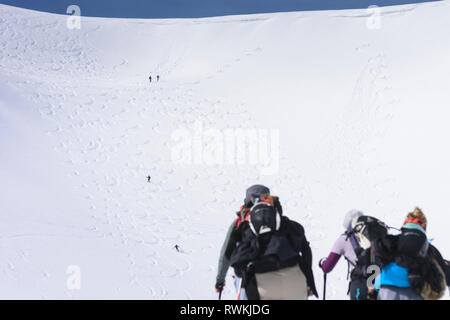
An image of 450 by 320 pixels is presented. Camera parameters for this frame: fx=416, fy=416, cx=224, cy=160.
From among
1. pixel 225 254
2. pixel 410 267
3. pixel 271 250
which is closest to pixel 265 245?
pixel 271 250

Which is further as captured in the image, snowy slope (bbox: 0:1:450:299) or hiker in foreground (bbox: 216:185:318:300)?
snowy slope (bbox: 0:1:450:299)

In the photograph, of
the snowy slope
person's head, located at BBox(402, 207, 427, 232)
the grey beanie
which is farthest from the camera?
the snowy slope

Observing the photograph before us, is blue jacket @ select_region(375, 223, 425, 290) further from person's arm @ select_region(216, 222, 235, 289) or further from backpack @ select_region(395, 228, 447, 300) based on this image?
person's arm @ select_region(216, 222, 235, 289)

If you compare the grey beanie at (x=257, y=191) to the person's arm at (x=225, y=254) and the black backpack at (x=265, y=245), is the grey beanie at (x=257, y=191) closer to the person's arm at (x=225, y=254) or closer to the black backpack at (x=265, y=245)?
the person's arm at (x=225, y=254)

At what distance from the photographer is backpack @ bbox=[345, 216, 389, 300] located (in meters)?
3.37

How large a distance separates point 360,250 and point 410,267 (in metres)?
0.52

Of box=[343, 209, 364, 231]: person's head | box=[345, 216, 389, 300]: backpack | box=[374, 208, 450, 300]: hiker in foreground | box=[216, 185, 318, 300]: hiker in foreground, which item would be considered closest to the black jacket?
box=[216, 185, 318, 300]: hiker in foreground

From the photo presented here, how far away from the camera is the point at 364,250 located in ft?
11.4

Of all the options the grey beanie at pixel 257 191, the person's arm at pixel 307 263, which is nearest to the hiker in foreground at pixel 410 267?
the person's arm at pixel 307 263

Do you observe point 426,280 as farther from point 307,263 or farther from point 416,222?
point 307,263

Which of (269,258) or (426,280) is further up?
(269,258)

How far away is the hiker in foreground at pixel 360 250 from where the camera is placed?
3.39 meters

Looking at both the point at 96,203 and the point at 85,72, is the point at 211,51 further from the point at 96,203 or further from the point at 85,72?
the point at 96,203

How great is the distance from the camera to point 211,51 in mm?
27047
